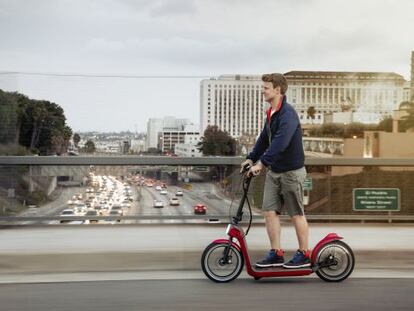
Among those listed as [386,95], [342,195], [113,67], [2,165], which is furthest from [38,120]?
[386,95]

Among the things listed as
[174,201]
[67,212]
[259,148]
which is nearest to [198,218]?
[174,201]

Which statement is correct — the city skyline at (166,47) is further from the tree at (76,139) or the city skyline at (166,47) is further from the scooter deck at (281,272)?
the scooter deck at (281,272)

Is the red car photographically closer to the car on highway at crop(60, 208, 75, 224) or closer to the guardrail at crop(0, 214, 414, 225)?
the guardrail at crop(0, 214, 414, 225)

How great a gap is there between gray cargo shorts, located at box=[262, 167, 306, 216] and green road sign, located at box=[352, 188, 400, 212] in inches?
165

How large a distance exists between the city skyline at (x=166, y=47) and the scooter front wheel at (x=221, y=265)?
14.2 ft

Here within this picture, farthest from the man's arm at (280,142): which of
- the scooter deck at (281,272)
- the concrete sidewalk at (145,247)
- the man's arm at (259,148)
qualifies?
the concrete sidewalk at (145,247)

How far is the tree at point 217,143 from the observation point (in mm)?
9766

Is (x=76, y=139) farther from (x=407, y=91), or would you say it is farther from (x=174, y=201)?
(x=407, y=91)

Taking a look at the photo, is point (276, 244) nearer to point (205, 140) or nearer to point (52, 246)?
point (52, 246)

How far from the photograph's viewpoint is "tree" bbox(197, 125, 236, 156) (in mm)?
9766

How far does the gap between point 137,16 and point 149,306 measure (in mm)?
7083

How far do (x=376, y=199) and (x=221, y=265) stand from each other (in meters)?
4.74

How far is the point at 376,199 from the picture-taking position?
10.1 m

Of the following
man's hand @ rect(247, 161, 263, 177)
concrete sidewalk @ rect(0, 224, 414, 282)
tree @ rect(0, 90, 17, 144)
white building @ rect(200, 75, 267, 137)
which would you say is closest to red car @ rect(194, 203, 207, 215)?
concrete sidewalk @ rect(0, 224, 414, 282)
